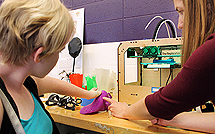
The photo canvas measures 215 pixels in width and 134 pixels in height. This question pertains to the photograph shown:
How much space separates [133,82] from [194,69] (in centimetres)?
61

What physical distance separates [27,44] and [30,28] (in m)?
0.05

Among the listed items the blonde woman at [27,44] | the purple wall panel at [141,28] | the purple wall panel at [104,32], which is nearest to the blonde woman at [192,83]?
the blonde woman at [27,44]

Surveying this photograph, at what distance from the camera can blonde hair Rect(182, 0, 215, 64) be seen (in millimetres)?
583

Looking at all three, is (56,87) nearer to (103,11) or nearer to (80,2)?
(103,11)

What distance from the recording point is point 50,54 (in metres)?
0.56

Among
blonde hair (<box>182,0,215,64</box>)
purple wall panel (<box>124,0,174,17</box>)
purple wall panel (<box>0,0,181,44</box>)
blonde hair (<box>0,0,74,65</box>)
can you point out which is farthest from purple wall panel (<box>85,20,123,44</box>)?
blonde hair (<box>0,0,74,65</box>)

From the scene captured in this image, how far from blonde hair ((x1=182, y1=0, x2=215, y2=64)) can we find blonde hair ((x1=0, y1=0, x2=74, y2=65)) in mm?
461

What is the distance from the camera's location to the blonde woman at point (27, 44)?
0.47 metres

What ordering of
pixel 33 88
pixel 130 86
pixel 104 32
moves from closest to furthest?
1. pixel 33 88
2. pixel 130 86
3. pixel 104 32

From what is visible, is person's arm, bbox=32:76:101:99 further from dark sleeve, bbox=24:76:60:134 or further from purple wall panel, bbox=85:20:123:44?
purple wall panel, bbox=85:20:123:44

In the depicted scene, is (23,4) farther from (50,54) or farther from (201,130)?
(201,130)

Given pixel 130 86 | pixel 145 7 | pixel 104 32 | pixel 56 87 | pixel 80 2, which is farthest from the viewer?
pixel 80 2

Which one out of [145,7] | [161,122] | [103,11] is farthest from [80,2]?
[161,122]

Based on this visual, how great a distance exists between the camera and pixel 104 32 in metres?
1.52
